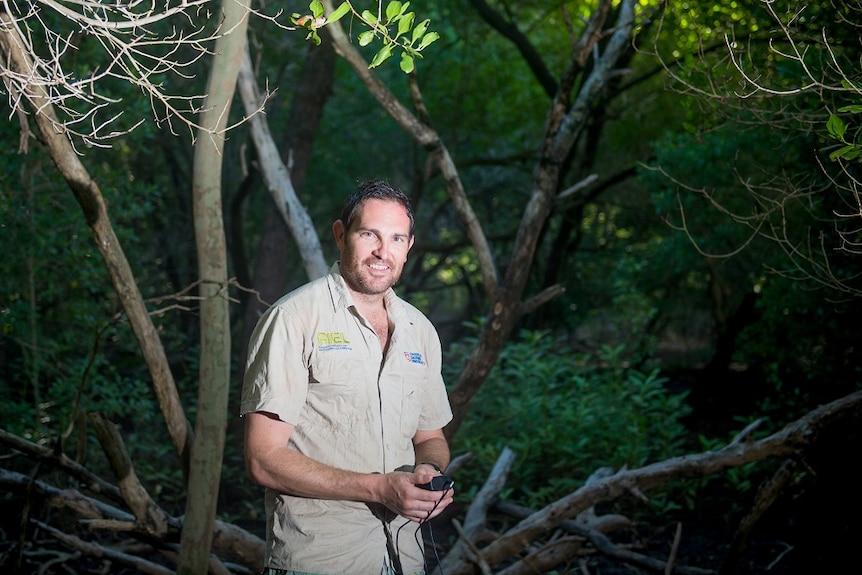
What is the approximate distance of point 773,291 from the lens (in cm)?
638

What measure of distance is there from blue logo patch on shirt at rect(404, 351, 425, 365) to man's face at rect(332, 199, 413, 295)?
0.23 m

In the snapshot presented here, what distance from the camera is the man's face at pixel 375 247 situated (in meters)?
2.83

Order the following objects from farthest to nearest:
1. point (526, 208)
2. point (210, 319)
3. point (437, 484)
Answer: point (526, 208) → point (210, 319) → point (437, 484)

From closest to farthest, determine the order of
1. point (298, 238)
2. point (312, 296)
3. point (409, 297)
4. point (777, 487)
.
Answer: point (312, 296) < point (777, 487) < point (298, 238) < point (409, 297)

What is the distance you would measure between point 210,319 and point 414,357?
4.28ft

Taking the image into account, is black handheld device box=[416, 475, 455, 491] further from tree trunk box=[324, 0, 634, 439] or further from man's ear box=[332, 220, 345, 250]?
tree trunk box=[324, 0, 634, 439]

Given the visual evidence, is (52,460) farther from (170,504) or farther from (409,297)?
(409,297)

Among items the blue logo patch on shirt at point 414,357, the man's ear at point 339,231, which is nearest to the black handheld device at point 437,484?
the blue logo patch on shirt at point 414,357

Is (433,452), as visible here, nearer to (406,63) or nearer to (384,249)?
(384,249)

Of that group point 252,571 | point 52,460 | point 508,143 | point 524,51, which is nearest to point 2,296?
point 52,460

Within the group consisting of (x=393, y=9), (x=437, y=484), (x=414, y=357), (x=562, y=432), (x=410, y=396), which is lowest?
(x=562, y=432)

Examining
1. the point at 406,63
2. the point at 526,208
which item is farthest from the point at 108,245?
the point at 526,208

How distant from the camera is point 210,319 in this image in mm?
3824

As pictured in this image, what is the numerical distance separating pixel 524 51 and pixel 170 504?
236 inches
